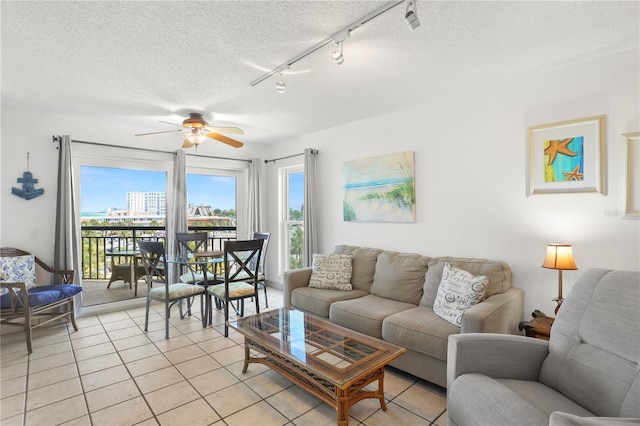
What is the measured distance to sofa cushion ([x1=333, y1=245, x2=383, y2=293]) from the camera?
367 centimetres

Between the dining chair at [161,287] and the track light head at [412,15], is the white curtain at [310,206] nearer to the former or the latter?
the dining chair at [161,287]

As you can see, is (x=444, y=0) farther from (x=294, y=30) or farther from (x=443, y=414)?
(x=443, y=414)

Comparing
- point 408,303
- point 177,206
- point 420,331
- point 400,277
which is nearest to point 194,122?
point 177,206

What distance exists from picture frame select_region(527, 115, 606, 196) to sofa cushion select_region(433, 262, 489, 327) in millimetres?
965

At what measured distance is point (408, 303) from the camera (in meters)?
3.17

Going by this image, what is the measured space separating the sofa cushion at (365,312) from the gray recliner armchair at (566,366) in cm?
98

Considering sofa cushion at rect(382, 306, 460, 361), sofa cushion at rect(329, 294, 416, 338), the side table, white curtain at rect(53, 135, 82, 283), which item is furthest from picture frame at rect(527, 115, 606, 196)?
white curtain at rect(53, 135, 82, 283)

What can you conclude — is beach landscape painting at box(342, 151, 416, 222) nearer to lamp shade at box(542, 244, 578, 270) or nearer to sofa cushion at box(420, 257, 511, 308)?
sofa cushion at box(420, 257, 511, 308)

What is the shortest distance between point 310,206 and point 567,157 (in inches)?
118

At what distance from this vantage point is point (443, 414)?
211cm

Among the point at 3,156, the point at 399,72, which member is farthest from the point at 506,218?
the point at 3,156

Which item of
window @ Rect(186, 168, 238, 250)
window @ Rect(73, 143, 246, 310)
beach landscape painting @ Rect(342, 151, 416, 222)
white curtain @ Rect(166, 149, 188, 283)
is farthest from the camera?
window @ Rect(186, 168, 238, 250)

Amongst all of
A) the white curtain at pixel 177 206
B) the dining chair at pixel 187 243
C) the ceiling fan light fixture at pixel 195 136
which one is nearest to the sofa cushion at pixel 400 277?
the dining chair at pixel 187 243

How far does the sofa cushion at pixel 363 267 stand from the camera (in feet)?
12.0
